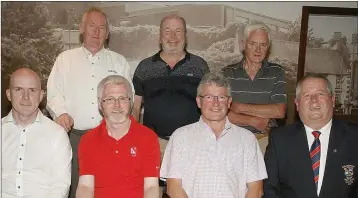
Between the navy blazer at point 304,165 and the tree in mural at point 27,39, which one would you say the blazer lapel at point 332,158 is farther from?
the tree in mural at point 27,39

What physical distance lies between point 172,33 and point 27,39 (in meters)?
2.23

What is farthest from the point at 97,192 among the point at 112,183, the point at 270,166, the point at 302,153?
the point at 302,153

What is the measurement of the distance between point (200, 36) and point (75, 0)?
1.53 m

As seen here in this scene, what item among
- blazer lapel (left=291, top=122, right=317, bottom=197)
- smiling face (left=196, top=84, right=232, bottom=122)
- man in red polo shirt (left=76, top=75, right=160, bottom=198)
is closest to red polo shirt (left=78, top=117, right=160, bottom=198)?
man in red polo shirt (left=76, top=75, right=160, bottom=198)

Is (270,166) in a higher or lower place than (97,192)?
higher

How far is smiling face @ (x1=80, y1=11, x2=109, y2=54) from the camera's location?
368cm

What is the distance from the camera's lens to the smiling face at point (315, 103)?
9.50 ft

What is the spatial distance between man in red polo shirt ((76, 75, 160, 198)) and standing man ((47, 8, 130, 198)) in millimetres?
750

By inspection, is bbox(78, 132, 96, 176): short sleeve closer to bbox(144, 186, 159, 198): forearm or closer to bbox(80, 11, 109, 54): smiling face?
bbox(144, 186, 159, 198): forearm

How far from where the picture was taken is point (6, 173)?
9.95ft

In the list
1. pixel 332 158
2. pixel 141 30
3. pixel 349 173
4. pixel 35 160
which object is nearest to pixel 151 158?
pixel 35 160

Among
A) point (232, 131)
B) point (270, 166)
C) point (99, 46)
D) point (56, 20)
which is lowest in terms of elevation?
point (270, 166)

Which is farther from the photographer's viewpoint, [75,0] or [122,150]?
[75,0]

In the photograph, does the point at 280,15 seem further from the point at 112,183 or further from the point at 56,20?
the point at 112,183
